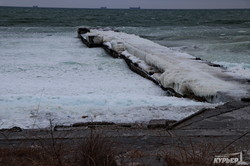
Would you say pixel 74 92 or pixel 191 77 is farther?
pixel 74 92

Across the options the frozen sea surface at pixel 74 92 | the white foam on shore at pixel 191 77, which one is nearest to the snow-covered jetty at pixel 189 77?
the white foam on shore at pixel 191 77

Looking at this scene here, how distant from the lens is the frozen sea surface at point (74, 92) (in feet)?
17.0

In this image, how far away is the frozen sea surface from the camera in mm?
5188

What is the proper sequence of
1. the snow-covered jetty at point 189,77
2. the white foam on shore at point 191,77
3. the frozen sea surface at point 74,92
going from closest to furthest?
the frozen sea surface at point 74,92
the snow-covered jetty at point 189,77
the white foam on shore at point 191,77

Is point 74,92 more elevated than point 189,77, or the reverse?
point 189,77

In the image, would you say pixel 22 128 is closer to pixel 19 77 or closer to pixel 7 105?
pixel 7 105

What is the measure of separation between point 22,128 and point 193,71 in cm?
469

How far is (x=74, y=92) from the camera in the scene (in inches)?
316

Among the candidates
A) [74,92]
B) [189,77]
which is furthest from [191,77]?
[74,92]

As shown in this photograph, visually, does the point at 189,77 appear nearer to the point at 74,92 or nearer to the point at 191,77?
the point at 191,77

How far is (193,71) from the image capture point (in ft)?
27.3

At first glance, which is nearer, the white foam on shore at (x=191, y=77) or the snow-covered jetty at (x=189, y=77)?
the snow-covered jetty at (x=189, y=77)

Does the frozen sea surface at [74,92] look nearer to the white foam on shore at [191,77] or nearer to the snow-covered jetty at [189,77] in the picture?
the snow-covered jetty at [189,77]

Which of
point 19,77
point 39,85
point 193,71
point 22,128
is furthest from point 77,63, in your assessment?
point 22,128
